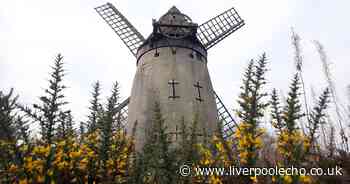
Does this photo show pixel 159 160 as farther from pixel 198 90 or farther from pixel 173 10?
pixel 173 10

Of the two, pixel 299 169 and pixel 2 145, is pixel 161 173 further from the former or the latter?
pixel 2 145

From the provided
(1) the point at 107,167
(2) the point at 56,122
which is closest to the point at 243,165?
(1) the point at 107,167

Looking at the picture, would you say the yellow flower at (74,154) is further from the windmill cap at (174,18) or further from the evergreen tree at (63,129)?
the windmill cap at (174,18)

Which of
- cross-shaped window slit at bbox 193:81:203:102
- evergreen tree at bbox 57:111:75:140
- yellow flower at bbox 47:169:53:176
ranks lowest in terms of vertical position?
yellow flower at bbox 47:169:53:176

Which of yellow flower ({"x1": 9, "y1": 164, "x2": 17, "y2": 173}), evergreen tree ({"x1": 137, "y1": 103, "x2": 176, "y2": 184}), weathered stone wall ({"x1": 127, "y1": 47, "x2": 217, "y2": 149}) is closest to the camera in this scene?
evergreen tree ({"x1": 137, "y1": 103, "x2": 176, "y2": 184})

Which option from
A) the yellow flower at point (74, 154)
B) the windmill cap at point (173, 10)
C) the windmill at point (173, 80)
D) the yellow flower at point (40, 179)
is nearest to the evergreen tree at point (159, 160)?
the yellow flower at point (74, 154)

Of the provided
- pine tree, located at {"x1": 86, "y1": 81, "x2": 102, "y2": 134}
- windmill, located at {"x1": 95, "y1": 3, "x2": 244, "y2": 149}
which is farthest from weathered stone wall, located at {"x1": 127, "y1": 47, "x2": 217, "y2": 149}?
pine tree, located at {"x1": 86, "y1": 81, "x2": 102, "y2": 134}

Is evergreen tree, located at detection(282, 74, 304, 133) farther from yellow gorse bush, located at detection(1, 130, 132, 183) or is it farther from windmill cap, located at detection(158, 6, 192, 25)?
windmill cap, located at detection(158, 6, 192, 25)

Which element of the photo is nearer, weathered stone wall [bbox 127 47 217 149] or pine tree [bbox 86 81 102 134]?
pine tree [bbox 86 81 102 134]

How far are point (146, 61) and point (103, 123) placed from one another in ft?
34.8

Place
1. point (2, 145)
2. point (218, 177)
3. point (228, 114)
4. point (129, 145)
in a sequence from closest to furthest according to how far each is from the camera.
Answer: point (2, 145) < point (218, 177) < point (129, 145) < point (228, 114)

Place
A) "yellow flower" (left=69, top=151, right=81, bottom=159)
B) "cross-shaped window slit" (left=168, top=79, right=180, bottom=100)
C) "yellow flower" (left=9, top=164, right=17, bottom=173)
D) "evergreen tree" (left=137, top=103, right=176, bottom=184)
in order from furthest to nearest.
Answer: "cross-shaped window slit" (left=168, top=79, right=180, bottom=100)
"yellow flower" (left=69, top=151, right=81, bottom=159)
"yellow flower" (left=9, top=164, right=17, bottom=173)
"evergreen tree" (left=137, top=103, right=176, bottom=184)

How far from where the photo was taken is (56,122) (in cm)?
387

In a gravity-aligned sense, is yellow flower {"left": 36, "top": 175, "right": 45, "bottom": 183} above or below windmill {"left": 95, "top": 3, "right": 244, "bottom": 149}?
below
